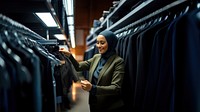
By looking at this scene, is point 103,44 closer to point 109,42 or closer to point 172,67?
point 109,42

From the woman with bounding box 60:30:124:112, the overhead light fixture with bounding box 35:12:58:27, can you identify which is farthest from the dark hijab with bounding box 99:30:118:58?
the overhead light fixture with bounding box 35:12:58:27

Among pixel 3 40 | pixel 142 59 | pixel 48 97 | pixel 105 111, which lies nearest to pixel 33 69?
pixel 3 40

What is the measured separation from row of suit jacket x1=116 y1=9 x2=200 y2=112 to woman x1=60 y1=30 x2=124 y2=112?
12.9 inches

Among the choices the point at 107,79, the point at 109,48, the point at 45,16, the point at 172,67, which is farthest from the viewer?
the point at 109,48

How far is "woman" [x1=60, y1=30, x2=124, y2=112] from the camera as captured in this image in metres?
1.73

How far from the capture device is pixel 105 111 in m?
1.89

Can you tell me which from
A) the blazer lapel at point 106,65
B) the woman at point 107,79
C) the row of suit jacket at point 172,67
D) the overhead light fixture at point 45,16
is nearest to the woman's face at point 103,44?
the woman at point 107,79

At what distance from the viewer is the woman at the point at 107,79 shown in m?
1.73

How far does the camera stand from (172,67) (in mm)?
943

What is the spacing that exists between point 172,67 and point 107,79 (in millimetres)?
977

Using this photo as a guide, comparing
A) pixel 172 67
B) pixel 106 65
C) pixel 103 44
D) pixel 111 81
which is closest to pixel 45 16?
pixel 103 44

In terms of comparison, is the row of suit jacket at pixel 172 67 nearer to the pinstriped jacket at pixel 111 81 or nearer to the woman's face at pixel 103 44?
the pinstriped jacket at pixel 111 81

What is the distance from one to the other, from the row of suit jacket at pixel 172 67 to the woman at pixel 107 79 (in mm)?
328

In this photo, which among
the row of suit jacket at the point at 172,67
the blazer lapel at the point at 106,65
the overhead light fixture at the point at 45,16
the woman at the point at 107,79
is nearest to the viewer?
the row of suit jacket at the point at 172,67
